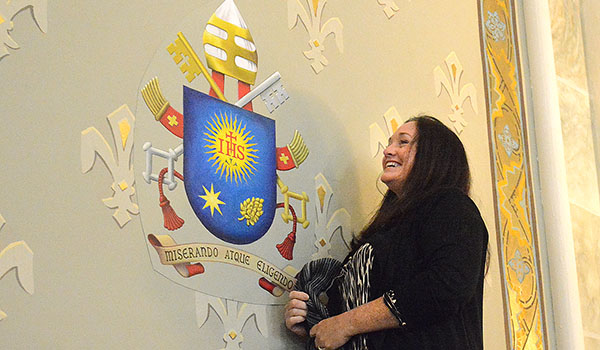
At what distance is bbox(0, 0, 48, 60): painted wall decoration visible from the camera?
1941mm

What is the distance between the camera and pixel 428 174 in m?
2.53

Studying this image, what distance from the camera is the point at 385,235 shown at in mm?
2402

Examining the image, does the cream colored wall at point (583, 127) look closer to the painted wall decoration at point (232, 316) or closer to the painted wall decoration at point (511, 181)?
the painted wall decoration at point (511, 181)

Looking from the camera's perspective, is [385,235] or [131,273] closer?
[131,273]

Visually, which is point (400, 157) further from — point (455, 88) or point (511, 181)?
point (511, 181)

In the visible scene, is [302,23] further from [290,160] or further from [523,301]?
[523,301]

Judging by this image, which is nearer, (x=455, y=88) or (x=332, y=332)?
(x=332, y=332)

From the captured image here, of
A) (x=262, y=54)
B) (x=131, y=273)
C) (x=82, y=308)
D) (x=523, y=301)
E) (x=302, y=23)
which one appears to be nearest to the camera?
(x=82, y=308)

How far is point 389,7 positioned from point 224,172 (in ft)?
3.61

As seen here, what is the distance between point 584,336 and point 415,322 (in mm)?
1675

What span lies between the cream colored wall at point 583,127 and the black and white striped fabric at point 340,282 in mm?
1632

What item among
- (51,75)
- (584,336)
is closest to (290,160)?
(51,75)

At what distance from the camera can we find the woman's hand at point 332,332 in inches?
89.4

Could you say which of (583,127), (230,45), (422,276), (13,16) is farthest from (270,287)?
(583,127)
